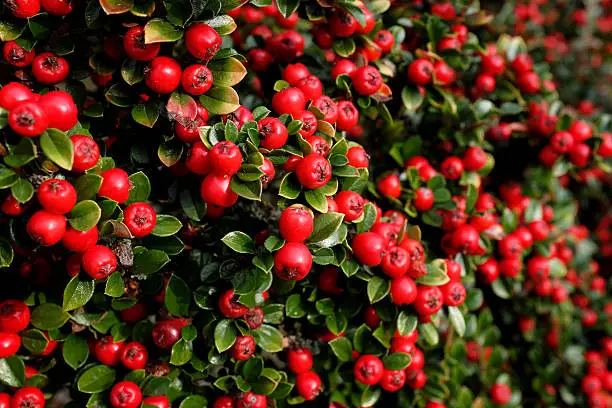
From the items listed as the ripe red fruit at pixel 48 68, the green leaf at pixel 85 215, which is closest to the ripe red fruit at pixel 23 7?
the ripe red fruit at pixel 48 68

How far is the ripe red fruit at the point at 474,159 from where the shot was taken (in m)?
2.53

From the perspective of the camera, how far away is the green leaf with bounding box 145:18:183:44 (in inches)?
65.0

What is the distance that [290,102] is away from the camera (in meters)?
1.86

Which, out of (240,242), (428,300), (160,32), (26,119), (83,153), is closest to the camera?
(26,119)

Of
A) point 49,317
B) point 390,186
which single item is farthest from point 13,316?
point 390,186

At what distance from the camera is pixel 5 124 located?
147 cm

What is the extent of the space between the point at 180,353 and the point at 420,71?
158 centimetres

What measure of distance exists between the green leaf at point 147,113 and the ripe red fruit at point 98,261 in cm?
45

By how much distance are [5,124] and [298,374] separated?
1.40m

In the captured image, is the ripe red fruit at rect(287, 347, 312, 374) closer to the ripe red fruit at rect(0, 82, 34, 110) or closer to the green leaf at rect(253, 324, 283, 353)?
the green leaf at rect(253, 324, 283, 353)

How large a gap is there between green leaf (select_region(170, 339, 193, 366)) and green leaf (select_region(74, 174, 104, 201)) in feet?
2.04

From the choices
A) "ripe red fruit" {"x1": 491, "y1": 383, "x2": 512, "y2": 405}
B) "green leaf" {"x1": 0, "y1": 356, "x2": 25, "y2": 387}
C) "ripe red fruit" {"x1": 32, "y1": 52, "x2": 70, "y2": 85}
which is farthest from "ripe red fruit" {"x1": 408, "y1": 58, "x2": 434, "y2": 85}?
"green leaf" {"x1": 0, "y1": 356, "x2": 25, "y2": 387}

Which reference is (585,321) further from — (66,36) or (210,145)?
(66,36)

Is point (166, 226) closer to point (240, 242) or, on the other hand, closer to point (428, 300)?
point (240, 242)
